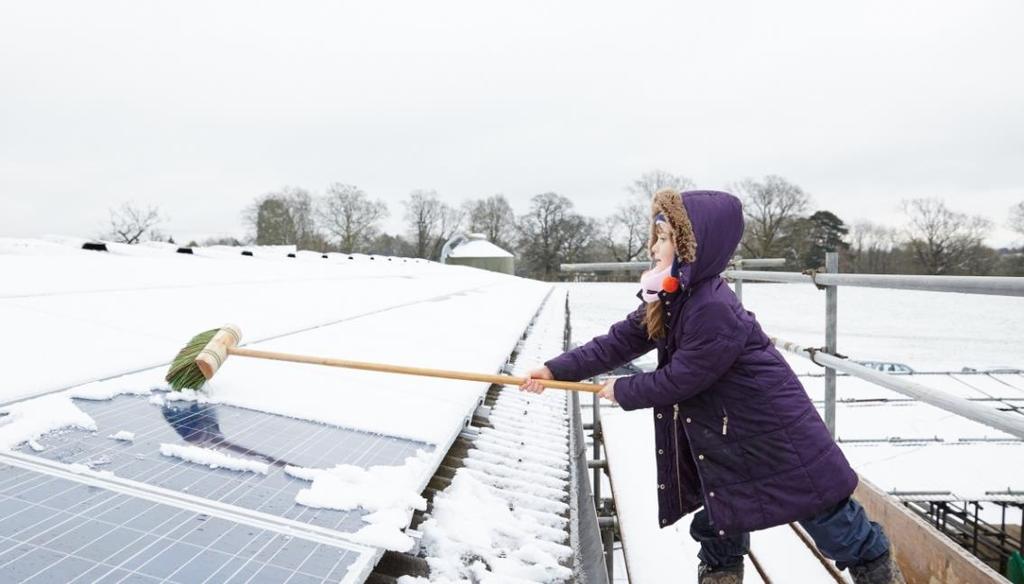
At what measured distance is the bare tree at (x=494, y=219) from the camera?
201 ft

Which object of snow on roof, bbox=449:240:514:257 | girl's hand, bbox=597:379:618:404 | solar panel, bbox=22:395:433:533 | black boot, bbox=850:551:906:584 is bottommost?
black boot, bbox=850:551:906:584

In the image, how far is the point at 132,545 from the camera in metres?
1.26

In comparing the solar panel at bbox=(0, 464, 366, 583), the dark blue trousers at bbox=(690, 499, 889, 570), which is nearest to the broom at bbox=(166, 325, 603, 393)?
the dark blue trousers at bbox=(690, 499, 889, 570)

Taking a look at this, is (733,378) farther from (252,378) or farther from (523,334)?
(523,334)

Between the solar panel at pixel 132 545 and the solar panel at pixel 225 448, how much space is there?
0.12 m

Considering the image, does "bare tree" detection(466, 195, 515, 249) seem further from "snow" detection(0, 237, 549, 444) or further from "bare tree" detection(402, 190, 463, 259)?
"snow" detection(0, 237, 549, 444)

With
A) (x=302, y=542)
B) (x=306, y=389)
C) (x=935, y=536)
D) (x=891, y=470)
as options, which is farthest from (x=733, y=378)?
(x=891, y=470)

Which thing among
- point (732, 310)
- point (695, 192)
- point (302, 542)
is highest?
point (695, 192)

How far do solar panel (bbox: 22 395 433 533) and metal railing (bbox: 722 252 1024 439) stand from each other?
1831 millimetres

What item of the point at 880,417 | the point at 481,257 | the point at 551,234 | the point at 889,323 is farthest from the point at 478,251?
the point at 551,234

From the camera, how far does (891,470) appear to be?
32.2ft

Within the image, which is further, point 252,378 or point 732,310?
point 252,378

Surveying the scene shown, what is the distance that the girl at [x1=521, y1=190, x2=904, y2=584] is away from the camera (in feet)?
6.36

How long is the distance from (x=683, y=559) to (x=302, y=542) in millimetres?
2996
